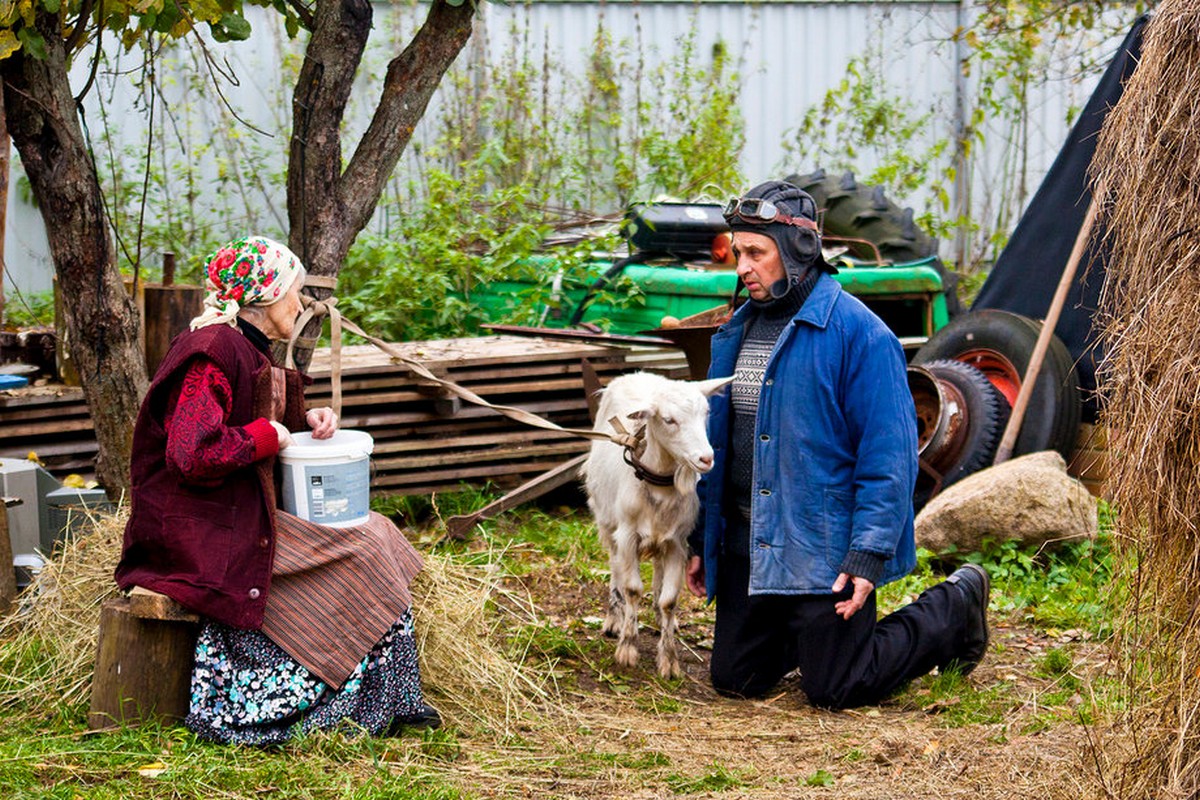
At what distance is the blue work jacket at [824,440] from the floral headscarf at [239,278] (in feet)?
6.36

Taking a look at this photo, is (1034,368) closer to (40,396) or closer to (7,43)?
(40,396)

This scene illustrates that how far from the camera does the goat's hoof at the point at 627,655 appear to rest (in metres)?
5.93

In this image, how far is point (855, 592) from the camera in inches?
202

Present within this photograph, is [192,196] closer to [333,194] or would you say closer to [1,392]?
[1,392]

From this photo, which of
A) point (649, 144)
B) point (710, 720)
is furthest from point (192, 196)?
point (710, 720)

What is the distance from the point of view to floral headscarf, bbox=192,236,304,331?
4.61m

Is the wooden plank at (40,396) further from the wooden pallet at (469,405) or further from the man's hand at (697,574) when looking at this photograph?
the man's hand at (697,574)

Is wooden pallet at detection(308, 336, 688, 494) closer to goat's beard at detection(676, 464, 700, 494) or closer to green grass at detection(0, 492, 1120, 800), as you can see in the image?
green grass at detection(0, 492, 1120, 800)

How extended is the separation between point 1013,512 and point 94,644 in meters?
4.59

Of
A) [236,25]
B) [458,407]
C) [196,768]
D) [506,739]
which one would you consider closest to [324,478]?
[196,768]

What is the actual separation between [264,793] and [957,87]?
36.2 feet

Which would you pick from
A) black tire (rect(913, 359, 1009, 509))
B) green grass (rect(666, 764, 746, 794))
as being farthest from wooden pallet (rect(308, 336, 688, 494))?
green grass (rect(666, 764, 746, 794))

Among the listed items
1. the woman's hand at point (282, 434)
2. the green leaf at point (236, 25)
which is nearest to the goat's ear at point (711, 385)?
the woman's hand at point (282, 434)

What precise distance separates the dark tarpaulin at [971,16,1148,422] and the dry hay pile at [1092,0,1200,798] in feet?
16.9
